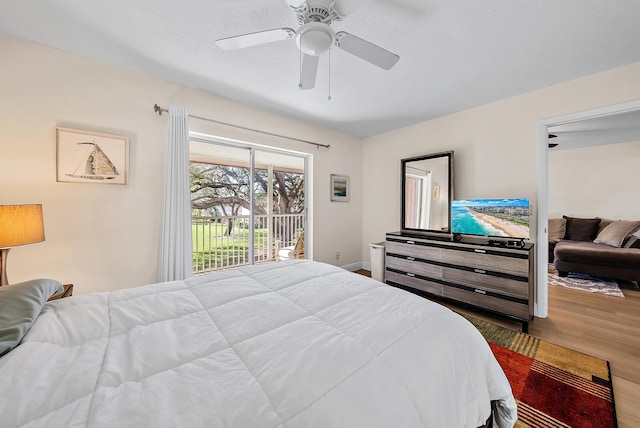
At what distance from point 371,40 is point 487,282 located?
8.18ft

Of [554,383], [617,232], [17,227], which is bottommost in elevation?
[554,383]

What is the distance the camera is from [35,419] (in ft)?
1.78

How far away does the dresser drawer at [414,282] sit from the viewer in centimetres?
285

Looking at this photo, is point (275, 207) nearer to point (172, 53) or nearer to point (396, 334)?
point (172, 53)

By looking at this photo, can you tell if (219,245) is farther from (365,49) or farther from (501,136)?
(501,136)

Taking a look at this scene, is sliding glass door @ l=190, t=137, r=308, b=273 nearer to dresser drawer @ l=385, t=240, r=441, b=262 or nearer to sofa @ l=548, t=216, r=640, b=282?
dresser drawer @ l=385, t=240, r=441, b=262

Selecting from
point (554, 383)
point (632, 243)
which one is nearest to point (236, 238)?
point (554, 383)

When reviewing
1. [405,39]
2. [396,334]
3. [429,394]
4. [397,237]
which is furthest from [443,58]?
[429,394]

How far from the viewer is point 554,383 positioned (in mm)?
1631

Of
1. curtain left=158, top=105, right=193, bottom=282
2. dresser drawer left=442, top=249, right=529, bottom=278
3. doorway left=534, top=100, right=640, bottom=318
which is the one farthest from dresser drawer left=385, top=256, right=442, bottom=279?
curtain left=158, top=105, right=193, bottom=282

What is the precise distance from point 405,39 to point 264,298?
2.07m

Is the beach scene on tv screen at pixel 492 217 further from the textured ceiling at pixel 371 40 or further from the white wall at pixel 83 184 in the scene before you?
the white wall at pixel 83 184

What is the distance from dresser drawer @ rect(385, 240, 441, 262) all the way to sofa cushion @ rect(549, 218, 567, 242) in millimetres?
3478

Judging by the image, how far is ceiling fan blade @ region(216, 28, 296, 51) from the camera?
1.44 meters
